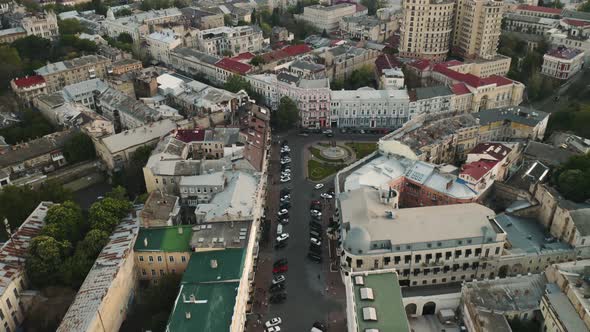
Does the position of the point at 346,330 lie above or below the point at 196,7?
below

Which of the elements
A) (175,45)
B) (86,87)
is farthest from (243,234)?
(175,45)

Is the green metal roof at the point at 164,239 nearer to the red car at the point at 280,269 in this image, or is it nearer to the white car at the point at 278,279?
the white car at the point at 278,279

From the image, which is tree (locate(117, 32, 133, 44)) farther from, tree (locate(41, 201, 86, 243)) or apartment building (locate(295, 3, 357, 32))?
tree (locate(41, 201, 86, 243))

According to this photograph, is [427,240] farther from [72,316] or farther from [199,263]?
[72,316]

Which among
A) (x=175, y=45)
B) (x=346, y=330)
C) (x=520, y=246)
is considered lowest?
(x=346, y=330)

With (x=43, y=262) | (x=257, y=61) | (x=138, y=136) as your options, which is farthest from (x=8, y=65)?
(x=43, y=262)

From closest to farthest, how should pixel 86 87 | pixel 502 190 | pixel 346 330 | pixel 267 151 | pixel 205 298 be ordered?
pixel 205 298 → pixel 346 330 → pixel 502 190 → pixel 267 151 → pixel 86 87

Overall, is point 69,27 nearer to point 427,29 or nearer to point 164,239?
point 427,29

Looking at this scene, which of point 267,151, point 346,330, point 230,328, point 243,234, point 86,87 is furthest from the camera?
point 86,87
